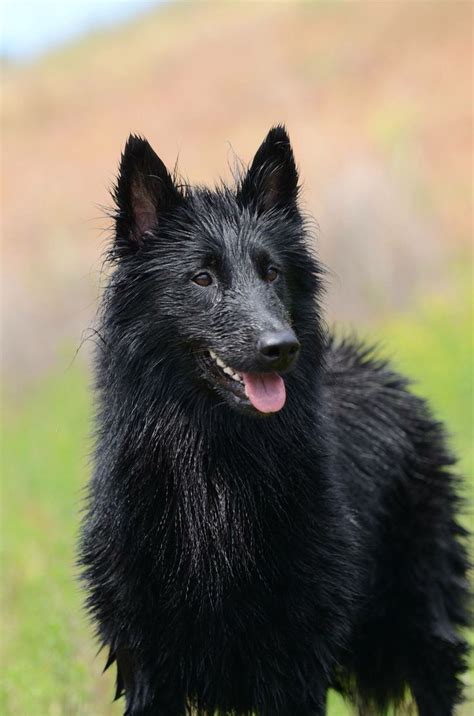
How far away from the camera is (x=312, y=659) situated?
15.5 feet

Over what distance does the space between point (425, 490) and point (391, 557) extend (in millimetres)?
433

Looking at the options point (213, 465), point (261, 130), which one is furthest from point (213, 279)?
point (261, 130)

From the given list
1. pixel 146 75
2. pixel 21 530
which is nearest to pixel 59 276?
pixel 21 530

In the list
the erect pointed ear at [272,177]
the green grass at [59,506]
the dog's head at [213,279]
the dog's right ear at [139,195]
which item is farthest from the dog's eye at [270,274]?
the green grass at [59,506]

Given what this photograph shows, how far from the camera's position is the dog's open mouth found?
4.39 m

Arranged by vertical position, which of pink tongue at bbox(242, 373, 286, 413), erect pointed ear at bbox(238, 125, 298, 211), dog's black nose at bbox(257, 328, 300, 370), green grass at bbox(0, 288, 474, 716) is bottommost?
green grass at bbox(0, 288, 474, 716)

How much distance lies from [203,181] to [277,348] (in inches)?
151

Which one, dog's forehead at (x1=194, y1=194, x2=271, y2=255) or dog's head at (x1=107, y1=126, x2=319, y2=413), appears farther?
dog's forehead at (x1=194, y1=194, x2=271, y2=255)

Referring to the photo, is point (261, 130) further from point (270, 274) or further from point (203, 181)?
point (270, 274)

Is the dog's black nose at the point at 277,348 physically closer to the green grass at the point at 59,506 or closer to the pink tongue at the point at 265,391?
the pink tongue at the point at 265,391

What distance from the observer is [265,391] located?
4.43 m

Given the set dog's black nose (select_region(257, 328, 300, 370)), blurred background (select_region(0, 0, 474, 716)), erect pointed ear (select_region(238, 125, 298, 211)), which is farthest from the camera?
blurred background (select_region(0, 0, 474, 716))

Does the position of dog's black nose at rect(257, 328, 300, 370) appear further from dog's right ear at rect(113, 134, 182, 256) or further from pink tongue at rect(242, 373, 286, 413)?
dog's right ear at rect(113, 134, 182, 256)

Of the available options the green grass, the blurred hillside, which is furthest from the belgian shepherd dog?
the blurred hillside
